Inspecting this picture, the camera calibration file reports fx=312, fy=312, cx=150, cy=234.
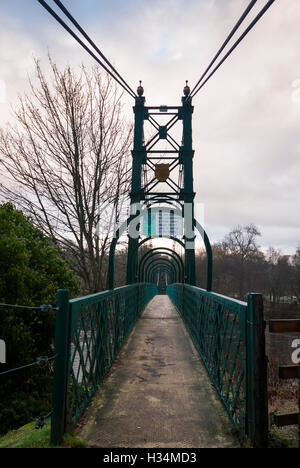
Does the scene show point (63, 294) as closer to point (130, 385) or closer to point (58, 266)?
point (130, 385)

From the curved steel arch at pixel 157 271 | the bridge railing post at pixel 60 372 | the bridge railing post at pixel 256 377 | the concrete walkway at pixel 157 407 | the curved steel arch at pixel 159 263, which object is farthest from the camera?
the curved steel arch at pixel 157 271

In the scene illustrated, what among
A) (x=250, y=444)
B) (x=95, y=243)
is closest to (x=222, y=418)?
(x=250, y=444)

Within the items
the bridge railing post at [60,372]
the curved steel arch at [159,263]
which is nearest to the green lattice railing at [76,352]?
the bridge railing post at [60,372]

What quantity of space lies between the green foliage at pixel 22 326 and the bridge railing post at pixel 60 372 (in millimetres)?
2242

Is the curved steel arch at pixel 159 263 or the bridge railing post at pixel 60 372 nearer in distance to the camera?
the bridge railing post at pixel 60 372

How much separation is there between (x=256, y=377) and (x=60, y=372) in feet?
4.95

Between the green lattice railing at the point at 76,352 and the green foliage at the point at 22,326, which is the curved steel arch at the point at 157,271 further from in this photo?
the green lattice railing at the point at 76,352

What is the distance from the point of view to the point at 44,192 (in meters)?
10.8

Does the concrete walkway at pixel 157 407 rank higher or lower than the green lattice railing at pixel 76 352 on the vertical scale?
lower

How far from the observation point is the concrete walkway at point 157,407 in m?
2.58

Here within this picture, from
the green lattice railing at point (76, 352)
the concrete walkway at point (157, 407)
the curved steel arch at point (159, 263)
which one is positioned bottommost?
the concrete walkway at point (157, 407)

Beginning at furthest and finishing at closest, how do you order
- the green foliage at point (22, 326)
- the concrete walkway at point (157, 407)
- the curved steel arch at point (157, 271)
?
the curved steel arch at point (157, 271), the green foliage at point (22, 326), the concrete walkway at point (157, 407)

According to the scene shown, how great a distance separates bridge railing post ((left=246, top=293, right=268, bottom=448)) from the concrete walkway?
0.30m
